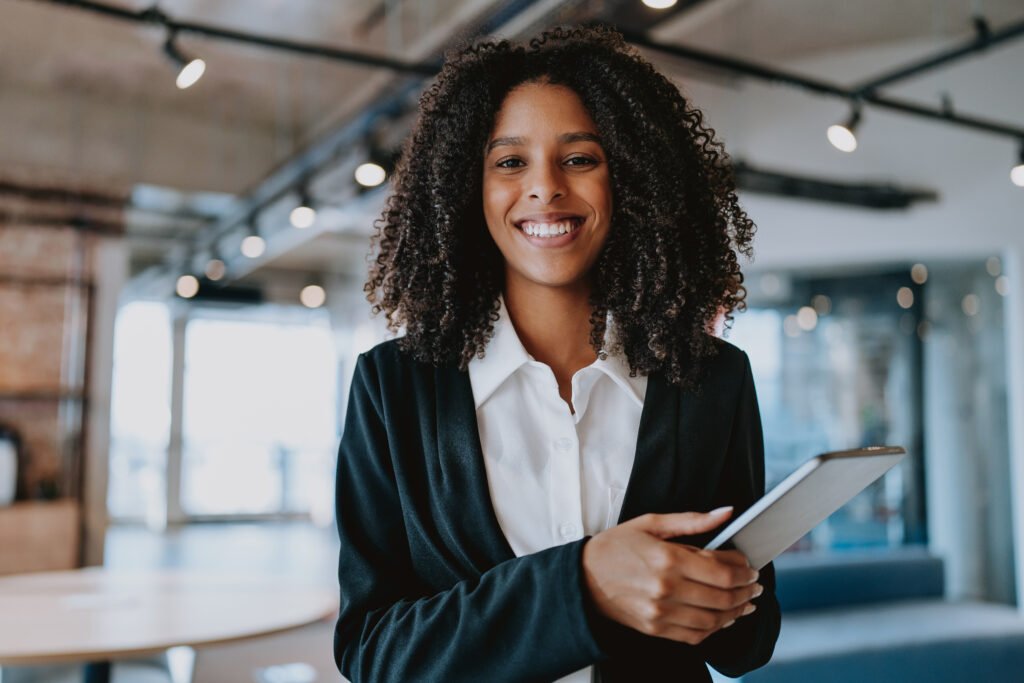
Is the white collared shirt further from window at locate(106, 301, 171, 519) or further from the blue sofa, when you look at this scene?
window at locate(106, 301, 171, 519)

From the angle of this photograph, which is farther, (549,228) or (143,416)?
(143,416)

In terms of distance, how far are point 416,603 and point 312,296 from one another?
11395 millimetres

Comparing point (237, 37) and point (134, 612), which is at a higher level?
point (237, 37)

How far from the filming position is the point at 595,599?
91 cm

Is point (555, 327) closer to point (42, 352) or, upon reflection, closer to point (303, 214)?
point (303, 214)

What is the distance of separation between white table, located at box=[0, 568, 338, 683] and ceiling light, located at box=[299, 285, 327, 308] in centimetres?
855

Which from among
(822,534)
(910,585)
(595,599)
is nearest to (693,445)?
(595,599)

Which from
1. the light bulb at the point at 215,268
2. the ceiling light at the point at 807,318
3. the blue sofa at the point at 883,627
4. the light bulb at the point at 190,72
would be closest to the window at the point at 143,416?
the light bulb at the point at 215,268

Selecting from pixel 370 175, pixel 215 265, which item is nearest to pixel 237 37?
pixel 370 175

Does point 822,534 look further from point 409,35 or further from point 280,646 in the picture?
point 409,35

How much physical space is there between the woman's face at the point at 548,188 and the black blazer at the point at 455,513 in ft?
0.61

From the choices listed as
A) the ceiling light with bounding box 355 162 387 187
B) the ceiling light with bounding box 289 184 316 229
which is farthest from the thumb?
the ceiling light with bounding box 289 184 316 229

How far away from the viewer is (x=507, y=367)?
114 cm

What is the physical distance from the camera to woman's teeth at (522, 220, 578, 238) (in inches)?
44.4
